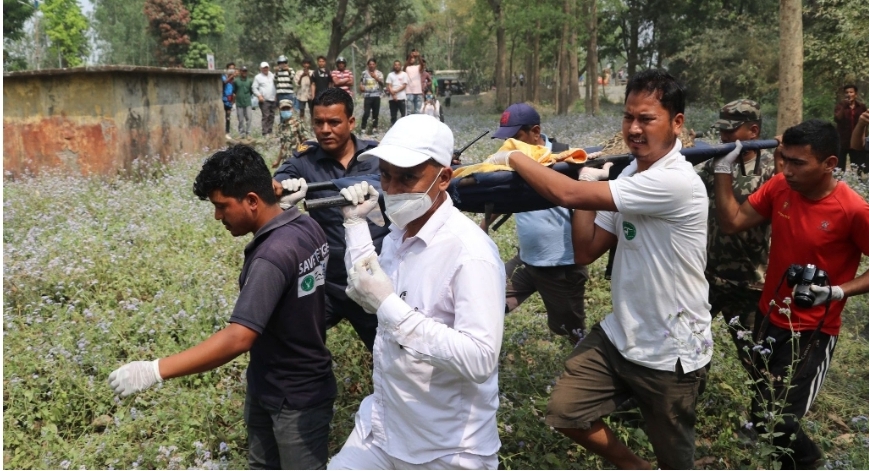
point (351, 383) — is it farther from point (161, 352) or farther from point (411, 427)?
point (411, 427)

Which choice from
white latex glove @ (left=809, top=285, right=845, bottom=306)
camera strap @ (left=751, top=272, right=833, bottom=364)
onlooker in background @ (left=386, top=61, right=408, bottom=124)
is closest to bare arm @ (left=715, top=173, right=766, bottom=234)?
camera strap @ (left=751, top=272, right=833, bottom=364)

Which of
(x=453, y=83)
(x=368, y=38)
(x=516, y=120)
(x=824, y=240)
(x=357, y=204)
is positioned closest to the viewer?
(x=357, y=204)

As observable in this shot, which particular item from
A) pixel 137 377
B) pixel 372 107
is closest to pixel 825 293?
pixel 137 377

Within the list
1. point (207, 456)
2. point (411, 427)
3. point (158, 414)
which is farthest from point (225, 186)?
point (158, 414)

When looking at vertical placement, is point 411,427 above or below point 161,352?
above

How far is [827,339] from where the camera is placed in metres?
3.68

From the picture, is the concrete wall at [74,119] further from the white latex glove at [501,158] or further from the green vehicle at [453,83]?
the green vehicle at [453,83]

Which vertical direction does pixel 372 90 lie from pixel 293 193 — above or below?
above

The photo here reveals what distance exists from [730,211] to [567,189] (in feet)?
4.60

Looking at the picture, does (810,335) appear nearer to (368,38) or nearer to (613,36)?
(613,36)

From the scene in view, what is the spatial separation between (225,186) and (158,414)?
202 cm

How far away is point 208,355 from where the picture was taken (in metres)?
2.79

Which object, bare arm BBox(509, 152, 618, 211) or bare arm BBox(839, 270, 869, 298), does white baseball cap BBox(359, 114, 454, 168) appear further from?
bare arm BBox(839, 270, 869, 298)

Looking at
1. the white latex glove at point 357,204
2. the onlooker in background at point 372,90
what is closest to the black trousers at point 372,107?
the onlooker in background at point 372,90
